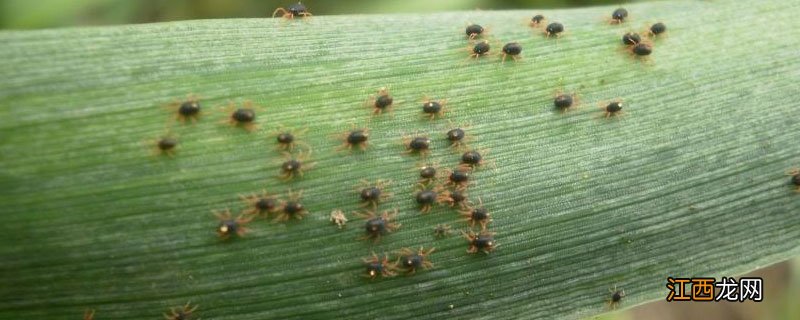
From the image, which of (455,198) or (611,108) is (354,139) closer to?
(455,198)

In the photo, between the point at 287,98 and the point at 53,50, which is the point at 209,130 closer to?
the point at 287,98

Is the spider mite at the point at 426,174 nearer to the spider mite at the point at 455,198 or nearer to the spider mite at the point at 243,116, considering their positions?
the spider mite at the point at 455,198

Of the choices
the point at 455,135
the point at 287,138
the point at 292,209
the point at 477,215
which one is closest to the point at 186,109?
the point at 287,138

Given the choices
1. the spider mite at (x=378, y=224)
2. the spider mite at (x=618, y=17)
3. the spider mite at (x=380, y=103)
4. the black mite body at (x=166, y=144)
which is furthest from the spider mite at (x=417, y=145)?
the spider mite at (x=618, y=17)

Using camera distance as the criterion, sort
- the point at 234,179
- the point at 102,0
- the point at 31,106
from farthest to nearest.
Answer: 1. the point at 102,0
2. the point at 234,179
3. the point at 31,106

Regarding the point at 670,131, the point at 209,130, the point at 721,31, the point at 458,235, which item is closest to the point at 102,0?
the point at 209,130

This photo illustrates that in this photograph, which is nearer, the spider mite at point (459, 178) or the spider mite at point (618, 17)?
the spider mite at point (459, 178)
